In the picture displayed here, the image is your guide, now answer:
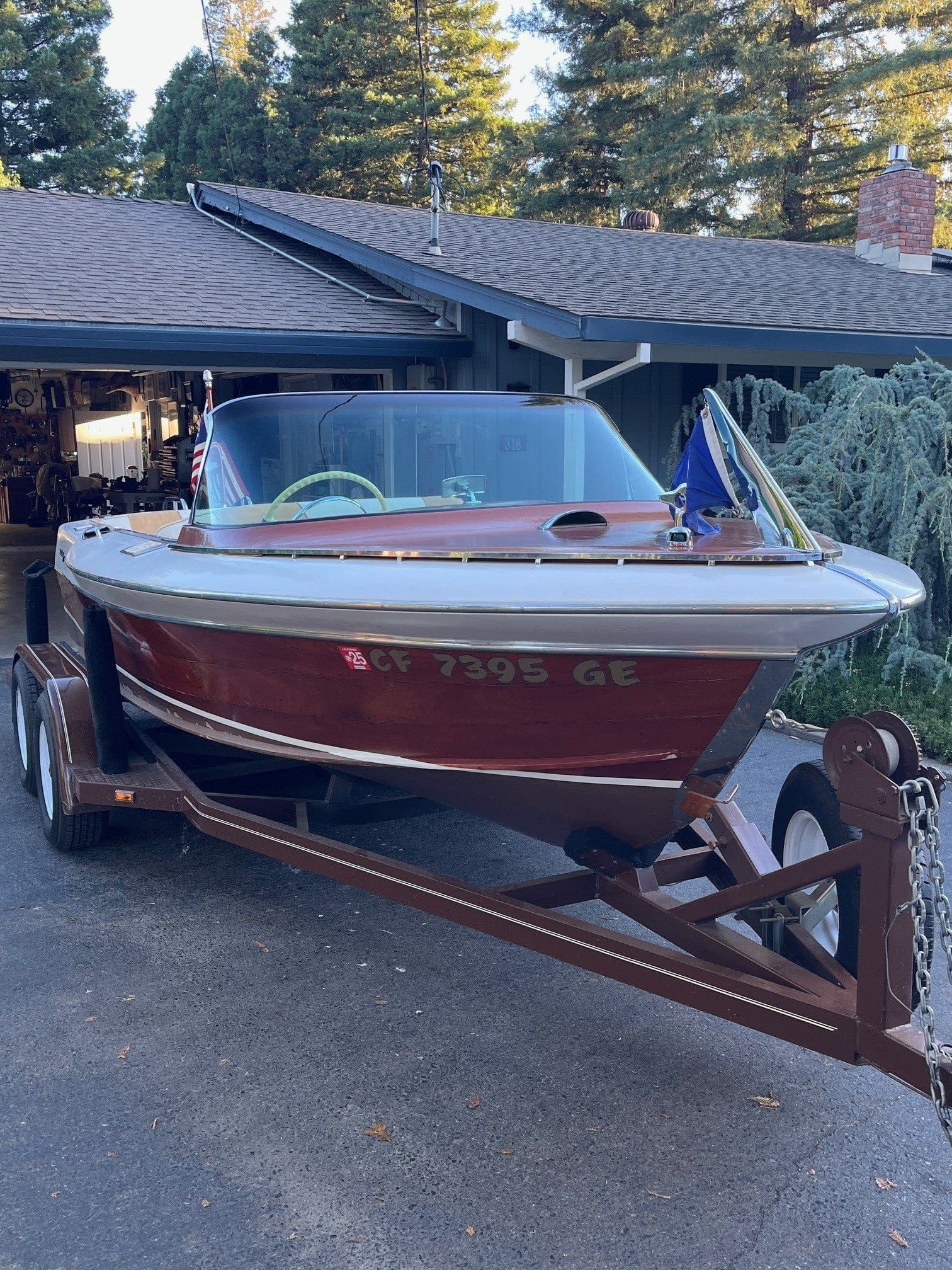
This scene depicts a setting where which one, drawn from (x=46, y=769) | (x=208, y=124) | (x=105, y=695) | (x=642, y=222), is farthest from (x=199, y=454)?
(x=208, y=124)

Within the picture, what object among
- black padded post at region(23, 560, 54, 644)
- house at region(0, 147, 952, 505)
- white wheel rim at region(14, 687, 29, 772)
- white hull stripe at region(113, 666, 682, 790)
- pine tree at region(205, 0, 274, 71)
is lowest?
white wheel rim at region(14, 687, 29, 772)

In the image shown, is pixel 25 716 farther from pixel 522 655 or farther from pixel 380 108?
pixel 380 108

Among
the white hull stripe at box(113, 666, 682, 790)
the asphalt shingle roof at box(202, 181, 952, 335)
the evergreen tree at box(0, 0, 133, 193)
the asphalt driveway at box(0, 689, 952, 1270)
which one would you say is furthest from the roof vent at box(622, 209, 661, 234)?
the evergreen tree at box(0, 0, 133, 193)

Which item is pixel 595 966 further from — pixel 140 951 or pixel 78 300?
pixel 78 300

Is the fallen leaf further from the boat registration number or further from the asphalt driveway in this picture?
the boat registration number

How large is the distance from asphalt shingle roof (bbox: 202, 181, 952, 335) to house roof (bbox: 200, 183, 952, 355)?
3 centimetres

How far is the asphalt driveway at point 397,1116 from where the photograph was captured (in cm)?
253

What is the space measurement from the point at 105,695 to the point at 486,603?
85.9 inches

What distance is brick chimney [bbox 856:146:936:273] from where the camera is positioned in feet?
46.9

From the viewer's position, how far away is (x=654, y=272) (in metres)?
11.6

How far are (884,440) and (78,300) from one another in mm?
6948

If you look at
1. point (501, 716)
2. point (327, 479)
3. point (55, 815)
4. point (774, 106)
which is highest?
point (774, 106)

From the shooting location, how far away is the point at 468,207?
103 feet

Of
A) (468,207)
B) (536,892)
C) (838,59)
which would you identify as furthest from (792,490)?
(468,207)
